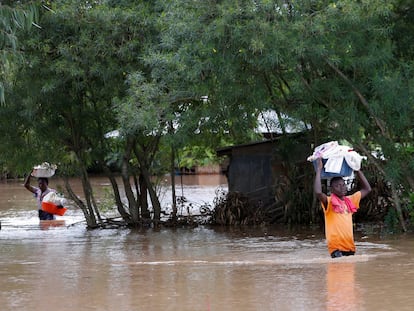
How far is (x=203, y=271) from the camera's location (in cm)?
1115

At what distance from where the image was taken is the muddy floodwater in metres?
8.88

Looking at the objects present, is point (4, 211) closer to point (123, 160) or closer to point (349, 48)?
point (123, 160)

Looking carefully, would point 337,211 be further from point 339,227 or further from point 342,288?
point 342,288

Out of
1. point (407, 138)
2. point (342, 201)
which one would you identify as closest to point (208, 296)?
point (342, 201)

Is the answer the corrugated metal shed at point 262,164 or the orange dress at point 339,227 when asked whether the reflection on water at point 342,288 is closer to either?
the orange dress at point 339,227

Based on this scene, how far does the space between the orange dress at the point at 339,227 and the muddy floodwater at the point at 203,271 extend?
324mm

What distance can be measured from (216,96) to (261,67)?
3.66 ft

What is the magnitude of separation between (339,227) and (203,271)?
195cm

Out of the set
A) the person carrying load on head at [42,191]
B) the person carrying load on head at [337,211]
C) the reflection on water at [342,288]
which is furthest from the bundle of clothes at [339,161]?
the person carrying load on head at [42,191]

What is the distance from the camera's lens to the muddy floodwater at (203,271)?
8.88 m

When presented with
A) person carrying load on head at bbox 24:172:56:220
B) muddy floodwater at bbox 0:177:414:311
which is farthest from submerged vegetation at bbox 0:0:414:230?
muddy floodwater at bbox 0:177:414:311

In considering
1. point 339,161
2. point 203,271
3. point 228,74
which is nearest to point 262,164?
point 228,74

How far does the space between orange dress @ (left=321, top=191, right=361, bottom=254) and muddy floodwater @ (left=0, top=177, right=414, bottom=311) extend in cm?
32

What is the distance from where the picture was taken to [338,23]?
12242 millimetres
